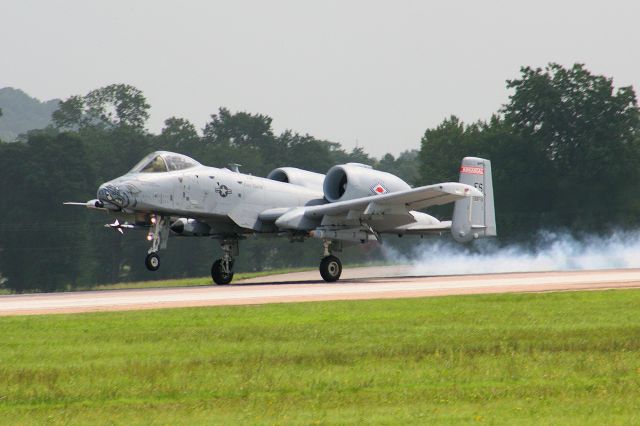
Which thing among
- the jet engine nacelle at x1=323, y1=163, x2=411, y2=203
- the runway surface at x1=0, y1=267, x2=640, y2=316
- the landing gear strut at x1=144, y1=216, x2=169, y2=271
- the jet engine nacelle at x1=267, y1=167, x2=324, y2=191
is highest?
the jet engine nacelle at x1=267, y1=167, x2=324, y2=191

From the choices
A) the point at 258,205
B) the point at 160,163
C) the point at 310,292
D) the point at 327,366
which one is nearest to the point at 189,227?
the point at 258,205

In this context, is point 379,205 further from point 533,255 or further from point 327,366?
point 533,255

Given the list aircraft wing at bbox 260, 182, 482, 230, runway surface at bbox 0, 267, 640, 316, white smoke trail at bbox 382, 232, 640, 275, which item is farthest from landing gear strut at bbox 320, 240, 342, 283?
white smoke trail at bbox 382, 232, 640, 275

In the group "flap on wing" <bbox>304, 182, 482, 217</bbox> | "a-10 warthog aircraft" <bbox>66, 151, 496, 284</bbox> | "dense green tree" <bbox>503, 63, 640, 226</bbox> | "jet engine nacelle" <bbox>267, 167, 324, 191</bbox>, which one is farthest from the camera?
"dense green tree" <bbox>503, 63, 640, 226</bbox>

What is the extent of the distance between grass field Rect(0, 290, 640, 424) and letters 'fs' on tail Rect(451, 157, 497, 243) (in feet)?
47.0

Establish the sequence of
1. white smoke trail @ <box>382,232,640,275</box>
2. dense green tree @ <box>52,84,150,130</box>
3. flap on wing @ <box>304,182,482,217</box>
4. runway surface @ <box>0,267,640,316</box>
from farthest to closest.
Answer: dense green tree @ <box>52,84,150,130</box> → white smoke trail @ <box>382,232,640,275</box> → flap on wing @ <box>304,182,482,217</box> → runway surface @ <box>0,267,640,316</box>

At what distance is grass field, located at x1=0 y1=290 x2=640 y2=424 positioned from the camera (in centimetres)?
1063

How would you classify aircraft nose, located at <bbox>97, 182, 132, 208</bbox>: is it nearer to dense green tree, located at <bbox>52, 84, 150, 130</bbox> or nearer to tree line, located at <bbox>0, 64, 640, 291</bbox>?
tree line, located at <bbox>0, 64, 640, 291</bbox>

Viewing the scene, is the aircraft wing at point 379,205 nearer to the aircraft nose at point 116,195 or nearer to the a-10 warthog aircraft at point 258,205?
the a-10 warthog aircraft at point 258,205

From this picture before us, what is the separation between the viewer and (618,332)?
1579 cm

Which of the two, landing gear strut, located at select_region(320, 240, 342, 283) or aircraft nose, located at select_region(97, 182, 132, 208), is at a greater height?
aircraft nose, located at select_region(97, 182, 132, 208)

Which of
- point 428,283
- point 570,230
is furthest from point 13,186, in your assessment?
point 428,283

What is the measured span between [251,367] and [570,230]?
34.1 meters

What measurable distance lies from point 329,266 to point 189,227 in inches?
154
